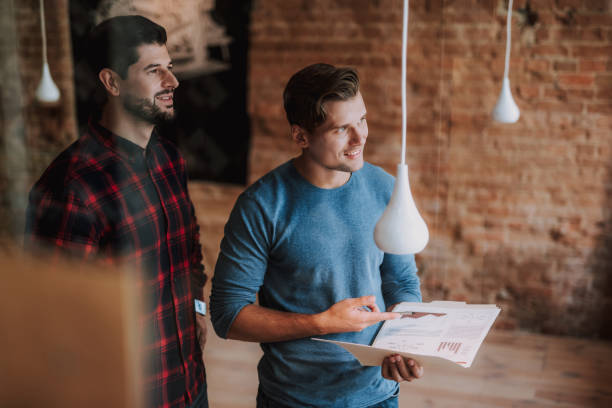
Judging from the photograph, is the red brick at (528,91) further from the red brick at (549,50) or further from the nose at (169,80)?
the nose at (169,80)

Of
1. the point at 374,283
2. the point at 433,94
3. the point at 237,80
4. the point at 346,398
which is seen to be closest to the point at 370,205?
the point at 374,283

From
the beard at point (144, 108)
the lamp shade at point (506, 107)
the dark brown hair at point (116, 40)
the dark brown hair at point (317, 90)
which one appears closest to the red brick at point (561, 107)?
the lamp shade at point (506, 107)

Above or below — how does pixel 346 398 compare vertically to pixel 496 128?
below

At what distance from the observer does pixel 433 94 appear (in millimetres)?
2969

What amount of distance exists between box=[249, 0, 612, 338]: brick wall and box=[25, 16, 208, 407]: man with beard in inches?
73.1

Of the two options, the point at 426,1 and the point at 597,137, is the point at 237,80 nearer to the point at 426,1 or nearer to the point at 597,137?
the point at 426,1

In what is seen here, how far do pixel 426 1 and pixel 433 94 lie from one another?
463mm

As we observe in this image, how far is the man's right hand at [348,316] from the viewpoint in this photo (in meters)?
1.12

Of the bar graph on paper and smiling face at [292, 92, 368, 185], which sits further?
smiling face at [292, 92, 368, 185]

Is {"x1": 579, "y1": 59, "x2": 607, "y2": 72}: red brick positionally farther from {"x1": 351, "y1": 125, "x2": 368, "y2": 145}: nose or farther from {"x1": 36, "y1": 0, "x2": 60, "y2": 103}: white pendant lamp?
{"x1": 36, "y1": 0, "x2": 60, "y2": 103}: white pendant lamp

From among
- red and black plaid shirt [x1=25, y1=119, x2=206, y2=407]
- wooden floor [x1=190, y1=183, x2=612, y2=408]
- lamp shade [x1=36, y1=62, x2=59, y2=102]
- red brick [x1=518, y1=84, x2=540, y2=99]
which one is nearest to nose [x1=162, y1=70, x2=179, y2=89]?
red and black plaid shirt [x1=25, y1=119, x2=206, y2=407]

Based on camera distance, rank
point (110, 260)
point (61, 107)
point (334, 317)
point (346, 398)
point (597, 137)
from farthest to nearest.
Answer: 1. point (597, 137)
2. point (346, 398)
3. point (334, 317)
4. point (61, 107)
5. point (110, 260)

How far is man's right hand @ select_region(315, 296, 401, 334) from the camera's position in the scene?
112cm

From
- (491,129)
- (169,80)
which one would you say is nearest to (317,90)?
(169,80)
